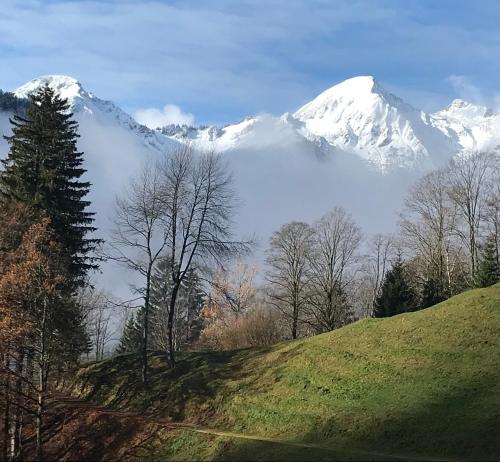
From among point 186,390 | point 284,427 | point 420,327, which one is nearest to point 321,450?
point 284,427

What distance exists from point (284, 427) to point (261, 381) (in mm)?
4711

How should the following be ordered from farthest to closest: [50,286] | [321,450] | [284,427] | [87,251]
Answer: [87,251] → [50,286] → [284,427] → [321,450]

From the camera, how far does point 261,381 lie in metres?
25.5

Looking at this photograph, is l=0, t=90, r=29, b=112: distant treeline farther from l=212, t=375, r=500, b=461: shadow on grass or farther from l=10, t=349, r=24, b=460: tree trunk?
l=212, t=375, r=500, b=461: shadow on grass

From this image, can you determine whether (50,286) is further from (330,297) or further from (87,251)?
(330,297)

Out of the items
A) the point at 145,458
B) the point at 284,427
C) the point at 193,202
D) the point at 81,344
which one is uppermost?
the point at 193,202

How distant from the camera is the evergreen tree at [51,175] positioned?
30484 mm

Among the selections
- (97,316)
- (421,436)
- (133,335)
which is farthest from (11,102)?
(421,436)

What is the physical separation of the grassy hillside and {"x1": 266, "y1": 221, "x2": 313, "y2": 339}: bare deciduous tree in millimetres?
17300

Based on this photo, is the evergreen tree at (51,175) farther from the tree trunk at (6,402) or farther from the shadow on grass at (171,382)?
the tree trunk at (6,402)

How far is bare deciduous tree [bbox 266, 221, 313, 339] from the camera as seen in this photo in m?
48.5

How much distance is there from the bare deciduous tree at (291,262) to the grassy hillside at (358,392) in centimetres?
1730

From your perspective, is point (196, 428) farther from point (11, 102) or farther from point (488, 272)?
point (11, 102)

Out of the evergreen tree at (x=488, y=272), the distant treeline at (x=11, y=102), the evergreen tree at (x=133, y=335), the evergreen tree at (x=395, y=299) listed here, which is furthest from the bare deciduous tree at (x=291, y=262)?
the distant treeline at (x=11, y=102)
